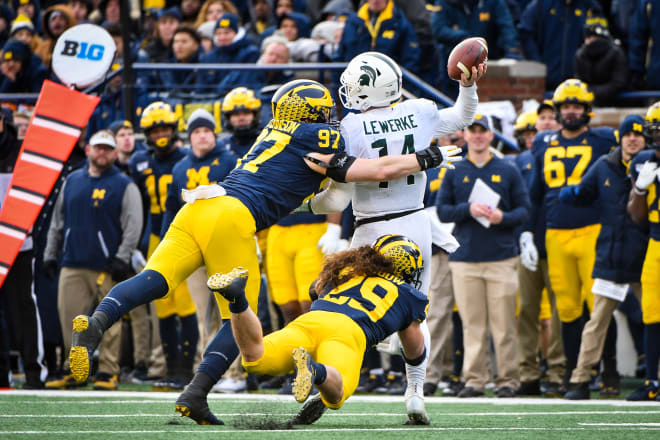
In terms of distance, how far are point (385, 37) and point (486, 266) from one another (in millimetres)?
3259

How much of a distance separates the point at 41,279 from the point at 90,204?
1.17 m

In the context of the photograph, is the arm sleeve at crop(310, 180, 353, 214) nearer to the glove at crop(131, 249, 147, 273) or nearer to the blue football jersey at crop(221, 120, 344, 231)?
the blue football jersey at crop(221, 120, 344, 231)

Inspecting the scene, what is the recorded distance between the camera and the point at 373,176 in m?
6.07

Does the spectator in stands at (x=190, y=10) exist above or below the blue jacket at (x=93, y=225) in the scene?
above

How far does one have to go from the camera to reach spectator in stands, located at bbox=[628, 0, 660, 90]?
11.7m

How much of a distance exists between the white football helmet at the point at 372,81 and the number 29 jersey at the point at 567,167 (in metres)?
2.99

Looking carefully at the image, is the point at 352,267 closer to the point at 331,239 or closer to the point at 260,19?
the point at 331,239

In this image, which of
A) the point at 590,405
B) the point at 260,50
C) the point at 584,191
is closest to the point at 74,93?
the point at 260,50

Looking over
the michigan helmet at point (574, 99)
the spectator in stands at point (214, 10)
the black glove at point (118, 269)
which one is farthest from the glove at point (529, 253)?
the spectator in stands at point (214, 10)

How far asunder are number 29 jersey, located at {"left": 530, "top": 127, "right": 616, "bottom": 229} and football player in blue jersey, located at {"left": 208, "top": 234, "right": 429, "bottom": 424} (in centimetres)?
344

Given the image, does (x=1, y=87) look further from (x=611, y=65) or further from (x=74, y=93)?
(x=611, y=65)

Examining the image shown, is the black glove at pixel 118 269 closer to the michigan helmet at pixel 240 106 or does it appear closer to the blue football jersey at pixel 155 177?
the blue football jersey at pixel 155 177

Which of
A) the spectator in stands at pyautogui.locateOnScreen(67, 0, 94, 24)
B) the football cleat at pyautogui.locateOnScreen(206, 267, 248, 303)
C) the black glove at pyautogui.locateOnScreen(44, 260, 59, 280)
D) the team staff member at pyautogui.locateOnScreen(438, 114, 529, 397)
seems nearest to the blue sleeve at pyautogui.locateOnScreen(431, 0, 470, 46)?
the team staff member at pyautogui.locateOnScreen(438, 114, 529, 397)

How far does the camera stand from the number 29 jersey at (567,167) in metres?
9.05
